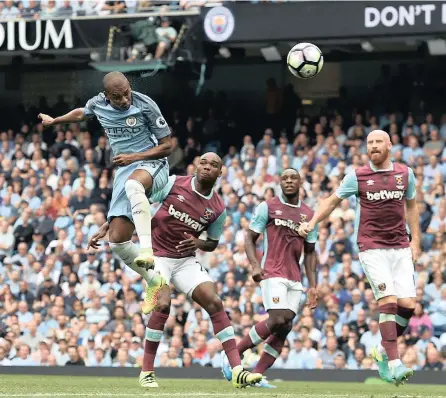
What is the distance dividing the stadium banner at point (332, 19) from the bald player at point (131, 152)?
999cm

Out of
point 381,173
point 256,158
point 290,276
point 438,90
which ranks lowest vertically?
point 290,276

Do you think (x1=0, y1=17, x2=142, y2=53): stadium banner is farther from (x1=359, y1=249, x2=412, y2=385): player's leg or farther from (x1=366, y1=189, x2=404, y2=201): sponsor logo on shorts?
(x1=359, y1=249, x2=412, y2=385): player's leg

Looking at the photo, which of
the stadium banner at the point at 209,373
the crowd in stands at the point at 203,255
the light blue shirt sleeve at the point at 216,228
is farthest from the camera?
the crowd in stands at the point at 203,255

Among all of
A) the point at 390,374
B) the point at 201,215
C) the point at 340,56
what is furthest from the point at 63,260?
the point at 390,374

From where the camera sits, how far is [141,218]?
1027 centimetres

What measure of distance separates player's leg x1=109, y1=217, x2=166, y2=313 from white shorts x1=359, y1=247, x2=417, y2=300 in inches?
80.3

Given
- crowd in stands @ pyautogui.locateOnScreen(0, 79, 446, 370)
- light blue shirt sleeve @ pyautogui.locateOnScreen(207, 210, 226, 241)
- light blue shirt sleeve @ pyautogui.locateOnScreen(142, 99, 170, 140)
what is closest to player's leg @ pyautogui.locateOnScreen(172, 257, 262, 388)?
light blue shirt sleeve @ pyautogui.locateOnScreen(207, 210, 226, 241)

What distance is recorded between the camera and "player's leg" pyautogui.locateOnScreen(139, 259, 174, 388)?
451 inches

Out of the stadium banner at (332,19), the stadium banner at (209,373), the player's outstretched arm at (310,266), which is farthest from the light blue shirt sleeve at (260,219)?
the stadium banner at (332,19)

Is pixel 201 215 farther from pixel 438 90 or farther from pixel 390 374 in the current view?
pixel 438 90

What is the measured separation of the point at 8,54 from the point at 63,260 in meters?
4.49

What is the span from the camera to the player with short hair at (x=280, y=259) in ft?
41.4

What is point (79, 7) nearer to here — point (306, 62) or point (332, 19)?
point (332, 19)

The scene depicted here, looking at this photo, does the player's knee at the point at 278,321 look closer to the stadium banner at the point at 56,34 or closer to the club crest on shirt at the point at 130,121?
the club crest on shirt at the point at 130,121
